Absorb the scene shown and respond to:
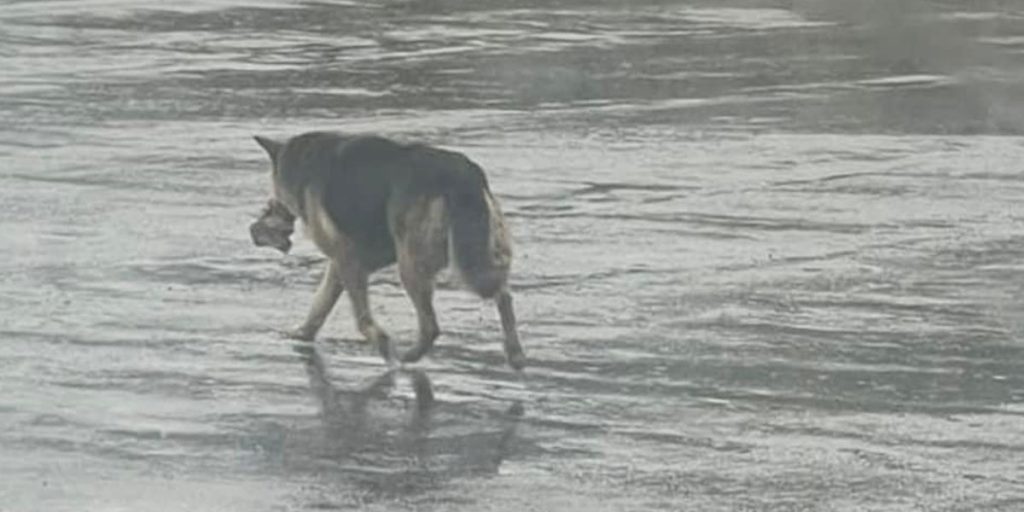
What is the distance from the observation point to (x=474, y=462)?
993 cm

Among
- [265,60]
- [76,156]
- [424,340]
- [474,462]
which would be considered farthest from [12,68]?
[474,462]

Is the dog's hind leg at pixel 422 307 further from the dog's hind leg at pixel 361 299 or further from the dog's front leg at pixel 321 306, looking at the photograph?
the dog's front leg at pixel 321 306

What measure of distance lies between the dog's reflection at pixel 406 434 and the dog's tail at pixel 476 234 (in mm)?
432

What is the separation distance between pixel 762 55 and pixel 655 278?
1038 cm

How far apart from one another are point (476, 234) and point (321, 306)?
1085 millimetres

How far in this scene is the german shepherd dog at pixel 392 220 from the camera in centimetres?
1134

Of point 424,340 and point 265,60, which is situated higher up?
point 424,340

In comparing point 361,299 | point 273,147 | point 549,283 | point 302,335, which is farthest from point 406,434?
point 549,283

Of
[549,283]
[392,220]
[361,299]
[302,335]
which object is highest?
[392,220]

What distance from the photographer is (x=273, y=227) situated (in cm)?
1252

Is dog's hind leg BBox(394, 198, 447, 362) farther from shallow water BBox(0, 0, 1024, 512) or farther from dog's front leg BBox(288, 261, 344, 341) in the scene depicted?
dog's front leg BBox(288, 261, 344, 341)

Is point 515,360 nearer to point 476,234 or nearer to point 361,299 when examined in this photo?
point 476,234

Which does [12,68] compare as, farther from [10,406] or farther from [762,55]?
[10,406]

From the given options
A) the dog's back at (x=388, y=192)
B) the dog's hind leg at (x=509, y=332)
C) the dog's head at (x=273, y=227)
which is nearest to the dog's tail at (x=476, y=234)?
A: the dog's back at (x=388, y=192)
